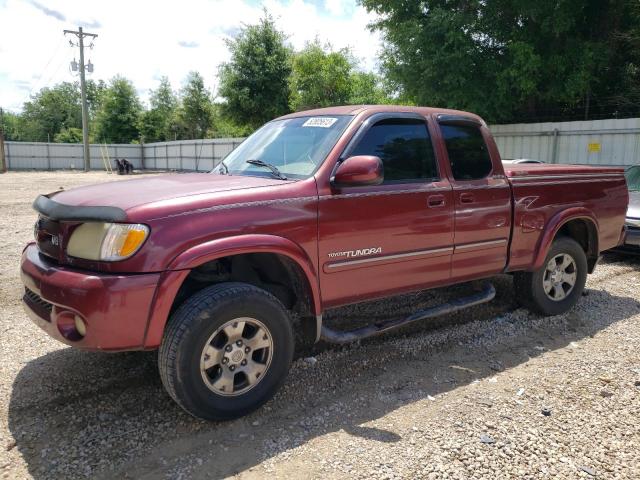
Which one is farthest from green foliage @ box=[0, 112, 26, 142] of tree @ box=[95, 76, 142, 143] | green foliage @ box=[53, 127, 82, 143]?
tree @ box=[95, 76, 142, 143]

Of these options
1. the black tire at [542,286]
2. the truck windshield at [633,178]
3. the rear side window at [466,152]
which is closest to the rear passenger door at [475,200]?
the rear side window at [466,152]

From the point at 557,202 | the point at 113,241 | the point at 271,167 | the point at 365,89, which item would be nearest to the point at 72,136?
the point at 365,89

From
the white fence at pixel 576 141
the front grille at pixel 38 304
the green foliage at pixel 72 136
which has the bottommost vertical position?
the front grille at pixel 38 304

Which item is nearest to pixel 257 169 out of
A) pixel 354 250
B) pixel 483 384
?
pixel 354 250

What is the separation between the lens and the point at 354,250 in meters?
3.69

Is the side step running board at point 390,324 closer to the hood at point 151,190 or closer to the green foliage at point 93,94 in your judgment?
the hood at point 151,190

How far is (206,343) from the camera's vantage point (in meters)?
3.05

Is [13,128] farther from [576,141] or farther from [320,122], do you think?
[320,122]

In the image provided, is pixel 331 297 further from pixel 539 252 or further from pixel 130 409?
pixel 539 252

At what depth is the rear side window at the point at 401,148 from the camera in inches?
156

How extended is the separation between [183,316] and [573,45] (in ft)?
47.7

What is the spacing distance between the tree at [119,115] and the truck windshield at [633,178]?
50.7 meters

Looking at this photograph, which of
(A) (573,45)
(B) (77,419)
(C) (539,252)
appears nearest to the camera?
(B) (77,419)

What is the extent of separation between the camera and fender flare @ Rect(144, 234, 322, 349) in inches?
115
